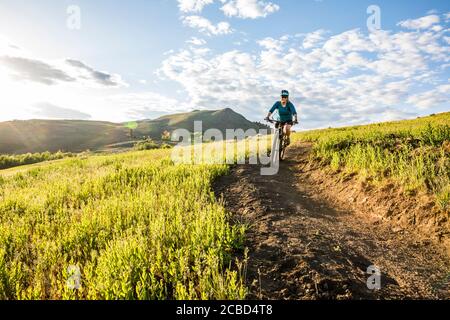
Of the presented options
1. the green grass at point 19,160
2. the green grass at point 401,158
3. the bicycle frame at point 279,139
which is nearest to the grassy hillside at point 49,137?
the green grass at point 19,160

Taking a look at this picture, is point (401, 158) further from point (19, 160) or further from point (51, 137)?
point (51, 137)

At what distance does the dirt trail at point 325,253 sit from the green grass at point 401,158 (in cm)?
169

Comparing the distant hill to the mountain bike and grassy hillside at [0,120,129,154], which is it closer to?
grassy hillside at [0,120,129,154]

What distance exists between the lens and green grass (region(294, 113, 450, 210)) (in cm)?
880

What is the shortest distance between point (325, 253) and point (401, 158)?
6120 mm

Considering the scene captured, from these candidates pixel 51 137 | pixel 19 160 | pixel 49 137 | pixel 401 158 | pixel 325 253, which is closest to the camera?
pixel 325 253

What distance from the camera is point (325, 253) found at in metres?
5.88

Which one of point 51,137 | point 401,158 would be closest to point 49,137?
point 51,137

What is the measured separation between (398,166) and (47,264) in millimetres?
10275

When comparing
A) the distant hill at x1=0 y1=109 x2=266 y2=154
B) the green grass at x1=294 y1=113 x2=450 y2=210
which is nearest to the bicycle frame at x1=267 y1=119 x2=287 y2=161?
the green grass at x1=294 y1=113 x2=450 y2=210

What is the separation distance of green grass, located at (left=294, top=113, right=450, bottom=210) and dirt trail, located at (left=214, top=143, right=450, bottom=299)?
1687mm

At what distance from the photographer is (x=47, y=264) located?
234 inches

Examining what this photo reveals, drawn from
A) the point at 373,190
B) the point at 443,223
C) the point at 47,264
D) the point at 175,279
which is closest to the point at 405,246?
the point at 443,223
